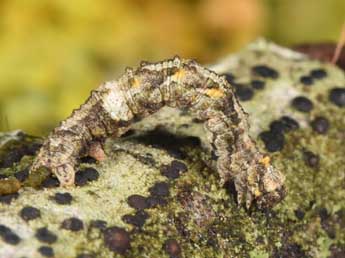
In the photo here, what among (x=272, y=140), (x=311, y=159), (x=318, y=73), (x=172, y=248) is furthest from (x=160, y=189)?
(x=318, y=73)

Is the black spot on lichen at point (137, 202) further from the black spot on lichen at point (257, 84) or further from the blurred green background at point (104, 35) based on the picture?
the blurred green background at point (104, 35)

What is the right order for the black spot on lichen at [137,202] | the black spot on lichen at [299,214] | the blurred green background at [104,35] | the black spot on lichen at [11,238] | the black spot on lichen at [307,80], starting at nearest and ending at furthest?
the black spot on lichen at [11,238], the black spot on lichen at [137,202], the black spot on lichen at [299,214], the black spot on lichen at [307,80], the blurred green background at [104,35]

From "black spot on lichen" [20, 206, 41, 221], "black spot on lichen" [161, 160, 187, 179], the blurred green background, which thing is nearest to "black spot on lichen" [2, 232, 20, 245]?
"black spot on lichen" [20, 206, 41, 221]

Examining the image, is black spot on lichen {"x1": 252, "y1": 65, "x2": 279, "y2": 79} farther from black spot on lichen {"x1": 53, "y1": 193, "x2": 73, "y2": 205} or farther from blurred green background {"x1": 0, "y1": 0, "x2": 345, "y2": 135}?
blurred green background {"x1": 0, "y1": 0, "x2": 345, "y2": 135}

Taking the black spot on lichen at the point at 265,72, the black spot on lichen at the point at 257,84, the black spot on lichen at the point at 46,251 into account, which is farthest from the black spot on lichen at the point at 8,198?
the black spot on lichen at the point at 265,72

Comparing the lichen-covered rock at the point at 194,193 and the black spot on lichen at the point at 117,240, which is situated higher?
the lichen-covered rock at the point at 194,193

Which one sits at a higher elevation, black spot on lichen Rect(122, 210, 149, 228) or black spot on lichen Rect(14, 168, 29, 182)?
black spot on lichen Rect(14, 168, 29, 182)

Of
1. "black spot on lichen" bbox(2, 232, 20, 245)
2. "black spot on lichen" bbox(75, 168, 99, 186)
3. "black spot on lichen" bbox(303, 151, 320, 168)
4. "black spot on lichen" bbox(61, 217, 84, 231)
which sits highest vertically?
"black spot on lichen" bbox(303, 151, 320, 168)

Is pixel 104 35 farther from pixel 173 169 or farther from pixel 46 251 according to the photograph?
pixel 46 251
